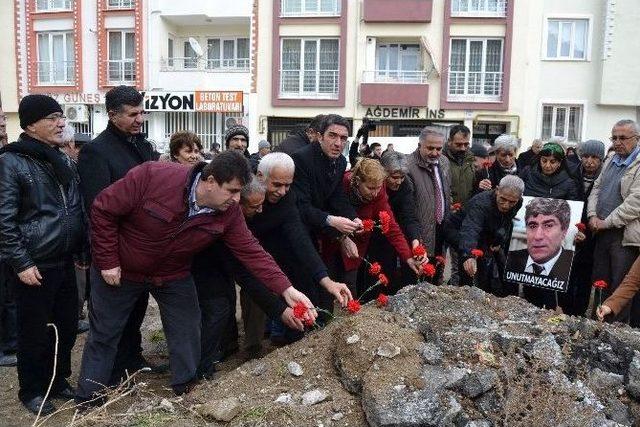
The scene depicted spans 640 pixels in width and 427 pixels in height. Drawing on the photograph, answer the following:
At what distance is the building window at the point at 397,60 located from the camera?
21.7m

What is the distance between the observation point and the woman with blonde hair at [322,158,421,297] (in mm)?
4707

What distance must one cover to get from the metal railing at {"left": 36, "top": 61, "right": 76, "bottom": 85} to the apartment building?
27.0 ft

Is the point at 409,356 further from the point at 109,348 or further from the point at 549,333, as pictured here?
the point at 109,348

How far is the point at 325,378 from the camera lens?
Result: 318cm

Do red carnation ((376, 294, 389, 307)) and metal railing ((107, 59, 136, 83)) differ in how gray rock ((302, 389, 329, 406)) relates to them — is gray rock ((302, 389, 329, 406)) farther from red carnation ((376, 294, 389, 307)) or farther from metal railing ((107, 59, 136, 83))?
metal railing ((107, 59, 136, 83))

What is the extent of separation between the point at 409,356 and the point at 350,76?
19273 millimetres

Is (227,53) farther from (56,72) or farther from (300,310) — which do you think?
(300,310)

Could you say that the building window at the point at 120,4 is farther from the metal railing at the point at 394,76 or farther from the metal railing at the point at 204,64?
the metal railing at the point at 394,76

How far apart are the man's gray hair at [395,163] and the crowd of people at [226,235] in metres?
0.03

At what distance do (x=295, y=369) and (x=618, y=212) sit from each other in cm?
338

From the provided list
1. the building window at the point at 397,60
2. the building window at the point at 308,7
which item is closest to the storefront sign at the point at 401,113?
the building window at the point at 397,60

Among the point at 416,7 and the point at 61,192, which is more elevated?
the point at 416,7

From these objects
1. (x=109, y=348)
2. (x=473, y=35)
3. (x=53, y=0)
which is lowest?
(x=109, y=348)

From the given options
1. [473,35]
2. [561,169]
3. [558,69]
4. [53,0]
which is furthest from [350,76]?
[561,169]
